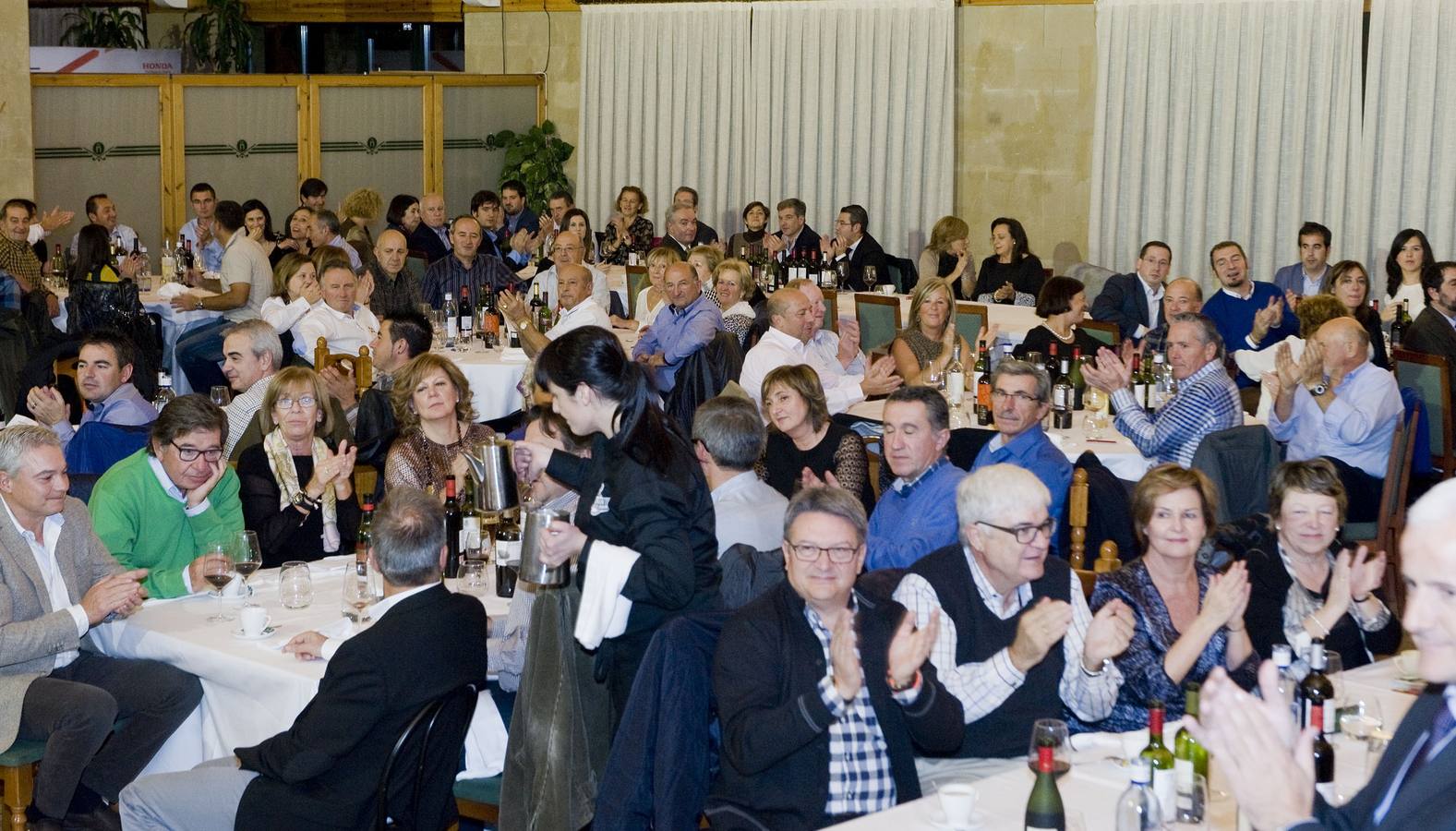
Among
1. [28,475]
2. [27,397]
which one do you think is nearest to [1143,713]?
[28,475]

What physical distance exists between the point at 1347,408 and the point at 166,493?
172 inches

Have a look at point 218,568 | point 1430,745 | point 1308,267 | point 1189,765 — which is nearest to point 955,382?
point 1308,267

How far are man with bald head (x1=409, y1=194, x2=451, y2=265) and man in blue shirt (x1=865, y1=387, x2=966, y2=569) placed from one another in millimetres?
7624

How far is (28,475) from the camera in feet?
13.8

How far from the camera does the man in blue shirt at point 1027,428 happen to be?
207 inches

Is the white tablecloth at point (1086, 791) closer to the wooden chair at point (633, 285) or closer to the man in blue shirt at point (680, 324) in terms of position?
Answer: the man in blue shirt at point (680, 324)

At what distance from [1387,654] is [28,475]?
11.5 feet

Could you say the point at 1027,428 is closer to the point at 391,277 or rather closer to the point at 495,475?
the point at 495,475

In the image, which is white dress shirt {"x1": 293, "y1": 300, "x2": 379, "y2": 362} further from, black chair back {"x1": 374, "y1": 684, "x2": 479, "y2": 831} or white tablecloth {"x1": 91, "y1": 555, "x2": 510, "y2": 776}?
black chair back {"x1": 374, "y1": 684, "x2": 479, "y2": 831}

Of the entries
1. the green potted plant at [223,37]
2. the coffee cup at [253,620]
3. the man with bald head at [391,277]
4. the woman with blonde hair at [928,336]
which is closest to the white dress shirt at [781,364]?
the woman with blonde hair at [928,336]

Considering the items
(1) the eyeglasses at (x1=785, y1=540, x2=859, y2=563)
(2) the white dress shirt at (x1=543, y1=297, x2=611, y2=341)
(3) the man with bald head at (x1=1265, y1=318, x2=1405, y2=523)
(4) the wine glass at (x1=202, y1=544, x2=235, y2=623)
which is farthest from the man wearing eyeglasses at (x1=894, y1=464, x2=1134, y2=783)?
(2) the white dress shirt at (x1=543, y1=297, x2=611, y2=341)

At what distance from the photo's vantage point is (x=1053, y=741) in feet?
9.68

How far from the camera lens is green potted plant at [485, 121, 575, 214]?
46.8 feet

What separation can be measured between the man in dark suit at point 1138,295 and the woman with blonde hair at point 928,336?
2014 mm
